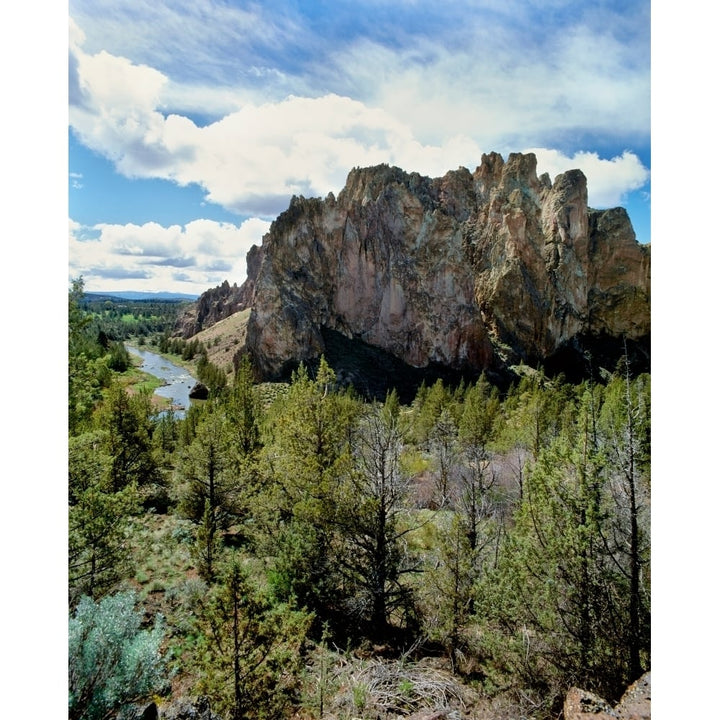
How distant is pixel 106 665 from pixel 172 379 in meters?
71.6

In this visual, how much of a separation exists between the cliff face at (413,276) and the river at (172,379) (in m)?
12.2

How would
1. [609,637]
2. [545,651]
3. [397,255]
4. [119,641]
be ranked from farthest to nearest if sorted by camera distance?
1. [397,255]
2. [545,651]
3. [609,637]
4. [119,641]

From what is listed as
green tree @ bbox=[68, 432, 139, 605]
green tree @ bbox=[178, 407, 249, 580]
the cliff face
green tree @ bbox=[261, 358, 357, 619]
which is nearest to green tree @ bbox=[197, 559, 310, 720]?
green tree @ bbox=[68, 432, 139, 605]

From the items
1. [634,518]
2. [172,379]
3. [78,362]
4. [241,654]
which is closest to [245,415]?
[78,362]

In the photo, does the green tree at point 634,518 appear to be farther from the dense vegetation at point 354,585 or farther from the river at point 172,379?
the river at point 172,379

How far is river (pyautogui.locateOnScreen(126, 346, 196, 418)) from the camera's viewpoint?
176ft

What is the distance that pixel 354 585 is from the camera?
7602 millimetres

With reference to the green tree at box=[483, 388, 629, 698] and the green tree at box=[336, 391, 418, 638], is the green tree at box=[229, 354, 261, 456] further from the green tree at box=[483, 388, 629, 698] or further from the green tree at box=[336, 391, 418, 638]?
the green tree at box=[483, 388, 629, 698]

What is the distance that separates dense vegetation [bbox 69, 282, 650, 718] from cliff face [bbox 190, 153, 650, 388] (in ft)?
169
